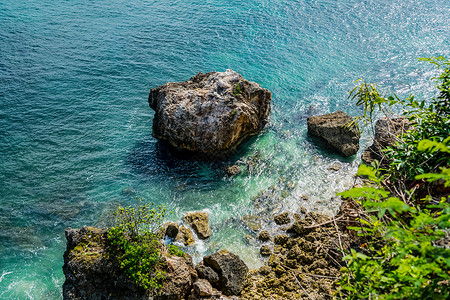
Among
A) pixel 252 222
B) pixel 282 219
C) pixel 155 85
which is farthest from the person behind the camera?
pixel 155 85

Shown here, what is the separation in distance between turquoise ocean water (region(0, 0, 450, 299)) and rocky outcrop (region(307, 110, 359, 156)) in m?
0.85

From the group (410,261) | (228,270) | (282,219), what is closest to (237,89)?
(282,219)

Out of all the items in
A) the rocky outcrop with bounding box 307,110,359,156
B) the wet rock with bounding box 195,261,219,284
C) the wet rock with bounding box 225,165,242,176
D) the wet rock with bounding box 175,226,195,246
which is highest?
the rocky outcrop with bounding box 307,110,359,156

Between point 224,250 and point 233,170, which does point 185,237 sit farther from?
point 233,170

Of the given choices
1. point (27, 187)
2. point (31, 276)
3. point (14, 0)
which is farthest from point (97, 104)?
point (14, 0)

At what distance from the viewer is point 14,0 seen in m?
41.7

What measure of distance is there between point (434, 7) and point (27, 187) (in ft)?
161

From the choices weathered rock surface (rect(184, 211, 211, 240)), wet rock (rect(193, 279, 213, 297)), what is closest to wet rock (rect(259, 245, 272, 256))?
weathered rock surface (rect(184, 211, 211, 240))

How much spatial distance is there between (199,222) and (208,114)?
25.0 feet

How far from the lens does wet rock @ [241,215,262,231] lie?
1753cm

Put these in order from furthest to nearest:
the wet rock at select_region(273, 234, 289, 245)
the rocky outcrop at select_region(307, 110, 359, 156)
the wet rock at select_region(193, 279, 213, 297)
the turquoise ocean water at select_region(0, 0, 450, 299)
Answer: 1. the rocky outcrop at select_region(307, 110, 359, 156)
2. the turquoise ocean water at select_region(0, 0, 450, 299)
3. the wet rock at select_region(273, 234, 289, 245)
4. the wet rock at select_region(193, 279, 213, 297)

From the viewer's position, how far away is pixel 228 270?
571 inches

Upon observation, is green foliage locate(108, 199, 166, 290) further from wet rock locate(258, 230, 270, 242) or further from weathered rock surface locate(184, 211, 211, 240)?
wet rock locate(258, 230, 270, 242)

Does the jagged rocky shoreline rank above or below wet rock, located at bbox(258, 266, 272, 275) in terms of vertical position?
above
